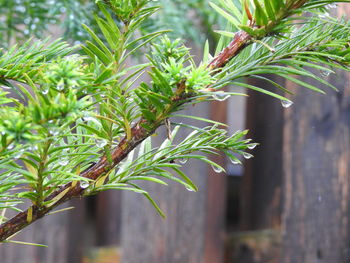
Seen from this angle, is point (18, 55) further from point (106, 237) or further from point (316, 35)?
point (106, 237)

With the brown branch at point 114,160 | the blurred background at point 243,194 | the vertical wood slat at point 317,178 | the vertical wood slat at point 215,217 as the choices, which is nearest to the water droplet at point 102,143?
the brown branch at point 114,160

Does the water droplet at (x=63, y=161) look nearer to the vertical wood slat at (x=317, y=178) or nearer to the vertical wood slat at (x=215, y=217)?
the vertical wood slat at (x=317, y=178)

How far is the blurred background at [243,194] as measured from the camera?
2.79 feet

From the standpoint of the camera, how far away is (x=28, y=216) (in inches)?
13.1

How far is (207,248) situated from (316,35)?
859 millimetres

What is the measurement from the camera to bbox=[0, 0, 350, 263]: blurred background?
0.85m

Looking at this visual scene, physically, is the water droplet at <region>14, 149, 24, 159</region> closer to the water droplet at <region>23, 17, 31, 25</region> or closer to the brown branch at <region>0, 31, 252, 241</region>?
the brown branch at <region>0, 31, 252, 241</region>

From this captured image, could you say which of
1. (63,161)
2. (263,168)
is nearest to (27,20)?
(63,161)

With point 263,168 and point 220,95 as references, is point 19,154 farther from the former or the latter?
point 263,168

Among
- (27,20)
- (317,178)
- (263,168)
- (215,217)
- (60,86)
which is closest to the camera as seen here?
(60,86)

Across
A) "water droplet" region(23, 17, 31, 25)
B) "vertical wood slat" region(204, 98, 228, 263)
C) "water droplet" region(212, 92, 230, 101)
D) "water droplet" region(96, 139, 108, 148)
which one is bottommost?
"vertical wood slat" region(204, 98, 228, 263)

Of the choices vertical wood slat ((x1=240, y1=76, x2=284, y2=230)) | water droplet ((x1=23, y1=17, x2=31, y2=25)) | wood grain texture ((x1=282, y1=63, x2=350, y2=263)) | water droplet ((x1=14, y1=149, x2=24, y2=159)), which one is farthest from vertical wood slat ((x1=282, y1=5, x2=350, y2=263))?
water droplet ((x1=14, y1=149, x2=24, y2=159))

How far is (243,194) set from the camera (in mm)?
1367

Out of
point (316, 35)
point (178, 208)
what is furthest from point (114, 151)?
point (178, 208)
